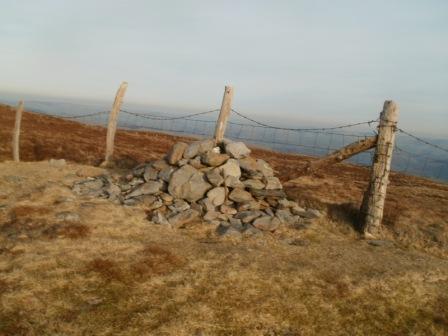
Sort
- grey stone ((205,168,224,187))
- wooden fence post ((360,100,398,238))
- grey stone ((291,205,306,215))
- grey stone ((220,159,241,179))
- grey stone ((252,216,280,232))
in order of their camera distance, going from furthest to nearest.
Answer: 1. grey stone ((220,159,241,179))
2. grey stone ((291,205,306,215))
3. grey stone ((205,168,224,187))
4. wooden fence post ((360,100,398,238))
5. grey stone ((252,216,280,232))

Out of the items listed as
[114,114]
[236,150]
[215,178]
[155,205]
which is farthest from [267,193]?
[114,114]

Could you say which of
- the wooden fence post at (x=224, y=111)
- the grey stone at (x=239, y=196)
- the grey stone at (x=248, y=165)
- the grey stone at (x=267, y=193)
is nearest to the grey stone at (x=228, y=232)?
the grey stone at (x=239, y=196)

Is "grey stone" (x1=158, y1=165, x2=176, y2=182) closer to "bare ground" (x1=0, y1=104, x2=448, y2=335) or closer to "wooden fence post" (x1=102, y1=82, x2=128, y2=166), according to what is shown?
"bare ground" (x1=0, y1=104, x2=448, y2=335)

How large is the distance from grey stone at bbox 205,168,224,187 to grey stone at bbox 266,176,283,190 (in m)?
2.14

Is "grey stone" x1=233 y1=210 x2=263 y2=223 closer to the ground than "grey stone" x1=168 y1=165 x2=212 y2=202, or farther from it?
closer to the ground

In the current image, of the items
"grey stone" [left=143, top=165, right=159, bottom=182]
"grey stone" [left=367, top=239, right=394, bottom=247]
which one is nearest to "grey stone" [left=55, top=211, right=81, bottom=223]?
"grey stone" [left=143, top=165, right=159, bottom=182]

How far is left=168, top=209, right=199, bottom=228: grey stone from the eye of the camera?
14.3m

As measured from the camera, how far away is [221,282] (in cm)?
1009

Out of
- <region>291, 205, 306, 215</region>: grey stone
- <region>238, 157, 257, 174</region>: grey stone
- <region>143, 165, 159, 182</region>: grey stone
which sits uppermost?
<region>238, 157, 257, 174</region>: grey stone

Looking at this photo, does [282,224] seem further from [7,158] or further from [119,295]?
[7,158]

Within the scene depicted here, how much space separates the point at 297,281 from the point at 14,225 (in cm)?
920

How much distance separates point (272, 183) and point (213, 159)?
279 centimetres

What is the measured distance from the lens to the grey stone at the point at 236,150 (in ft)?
56.4

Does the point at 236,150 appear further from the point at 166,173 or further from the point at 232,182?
the point at 166,173
